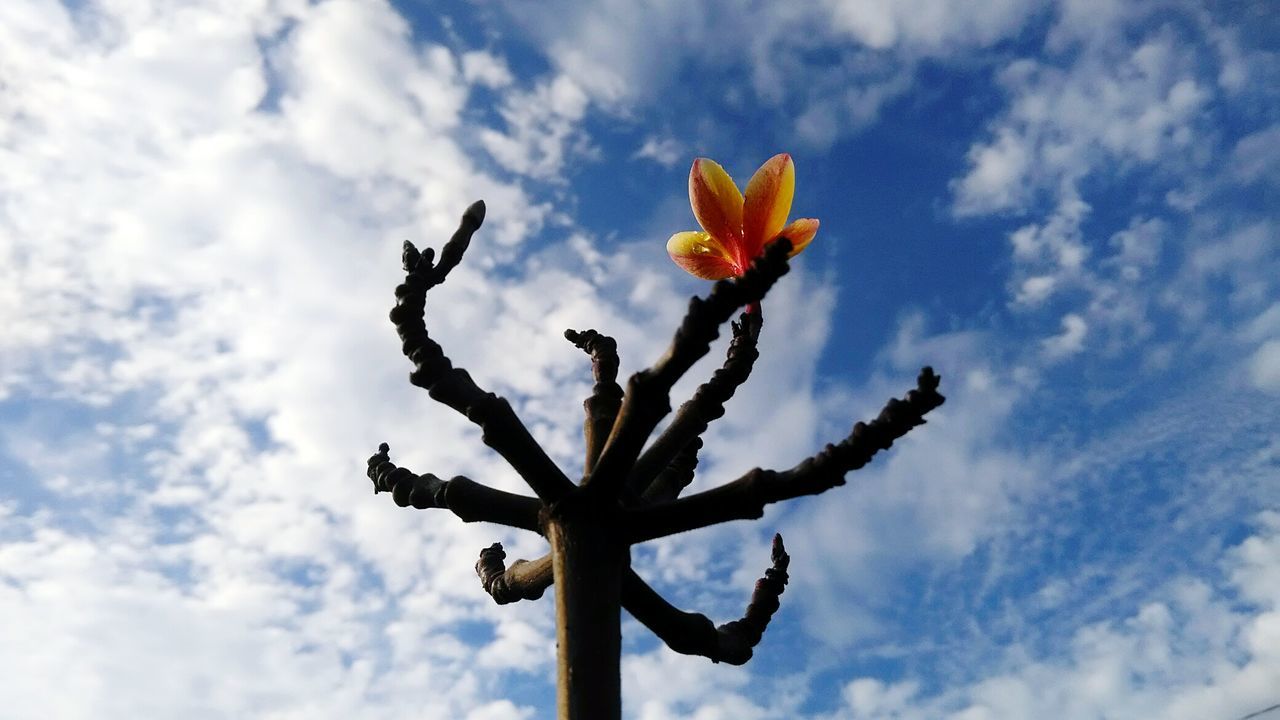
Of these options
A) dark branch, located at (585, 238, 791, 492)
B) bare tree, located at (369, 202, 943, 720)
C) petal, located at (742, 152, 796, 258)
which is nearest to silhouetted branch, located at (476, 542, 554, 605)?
bare tree, located at (369, 202, 943, 720)

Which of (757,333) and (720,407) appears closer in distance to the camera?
(720,407)

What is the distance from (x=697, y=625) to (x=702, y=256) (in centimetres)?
114

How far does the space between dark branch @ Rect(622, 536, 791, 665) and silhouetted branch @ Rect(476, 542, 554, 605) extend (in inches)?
10.3

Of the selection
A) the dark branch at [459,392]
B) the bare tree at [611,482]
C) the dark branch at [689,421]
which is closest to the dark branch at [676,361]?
the bare tree at [611,482]

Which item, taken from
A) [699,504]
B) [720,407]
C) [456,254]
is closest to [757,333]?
[720,407]

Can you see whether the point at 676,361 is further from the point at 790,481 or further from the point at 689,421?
the point at 689,421

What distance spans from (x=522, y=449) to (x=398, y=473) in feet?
2.01

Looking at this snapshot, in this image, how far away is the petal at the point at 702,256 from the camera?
Answer: 2.65 meters

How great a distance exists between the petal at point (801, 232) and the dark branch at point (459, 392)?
Answer: 997 millimetres

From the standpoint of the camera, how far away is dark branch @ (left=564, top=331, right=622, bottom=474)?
2531mm

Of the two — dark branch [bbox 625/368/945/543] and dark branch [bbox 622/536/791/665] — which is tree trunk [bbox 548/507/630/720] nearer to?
dark branch [bbox 625/368/945/543]

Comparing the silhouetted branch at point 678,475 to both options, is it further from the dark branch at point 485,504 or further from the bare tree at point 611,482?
the dark branch at point 485,504

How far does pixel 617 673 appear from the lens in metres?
1.94

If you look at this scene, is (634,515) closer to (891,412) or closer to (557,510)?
(557,510)
